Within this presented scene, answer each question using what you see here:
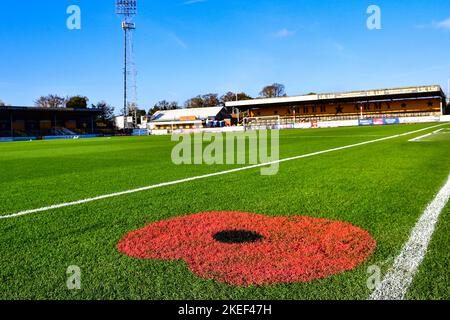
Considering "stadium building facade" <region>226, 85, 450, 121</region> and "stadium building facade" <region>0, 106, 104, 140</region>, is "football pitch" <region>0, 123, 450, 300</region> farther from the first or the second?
"stadium building facade" <region>226, 85, 450, 121</region>

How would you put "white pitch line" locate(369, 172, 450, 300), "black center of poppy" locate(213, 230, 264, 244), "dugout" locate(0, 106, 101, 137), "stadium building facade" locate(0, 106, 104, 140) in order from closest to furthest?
"white pitch line" locate(369, 172, 450, 300) → "black center of poppy" locate(213, 230, 264, 244) → "stadium building facade" locate(0, 106, 104, 140) → "dugout" locate(0, 106, 101, 137)

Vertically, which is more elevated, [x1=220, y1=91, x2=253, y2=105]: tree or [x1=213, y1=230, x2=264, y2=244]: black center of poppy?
[x1=220, y1=91, x2=253, y2=105]: tree

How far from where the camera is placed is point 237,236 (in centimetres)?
381

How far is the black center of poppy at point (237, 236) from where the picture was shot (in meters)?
3.66

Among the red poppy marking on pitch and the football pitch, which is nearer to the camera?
the football pitch

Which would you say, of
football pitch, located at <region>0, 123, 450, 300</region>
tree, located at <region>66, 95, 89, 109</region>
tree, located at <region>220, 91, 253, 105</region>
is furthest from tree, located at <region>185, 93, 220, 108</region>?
football pitch, located at <region>0, 123, 450, 300</region>

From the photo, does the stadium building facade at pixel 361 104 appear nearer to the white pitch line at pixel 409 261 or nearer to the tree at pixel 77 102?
the tree at pixel 77 102

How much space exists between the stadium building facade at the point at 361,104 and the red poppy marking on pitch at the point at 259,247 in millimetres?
65400

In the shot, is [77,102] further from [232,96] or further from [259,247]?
[259,247]

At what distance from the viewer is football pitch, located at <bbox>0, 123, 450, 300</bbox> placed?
8.68 feet

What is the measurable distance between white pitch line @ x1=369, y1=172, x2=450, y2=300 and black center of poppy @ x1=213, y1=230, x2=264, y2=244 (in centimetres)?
122

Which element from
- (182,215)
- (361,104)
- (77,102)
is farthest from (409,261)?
(77,102)

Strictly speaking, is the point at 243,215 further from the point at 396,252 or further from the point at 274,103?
the point at 274,103
